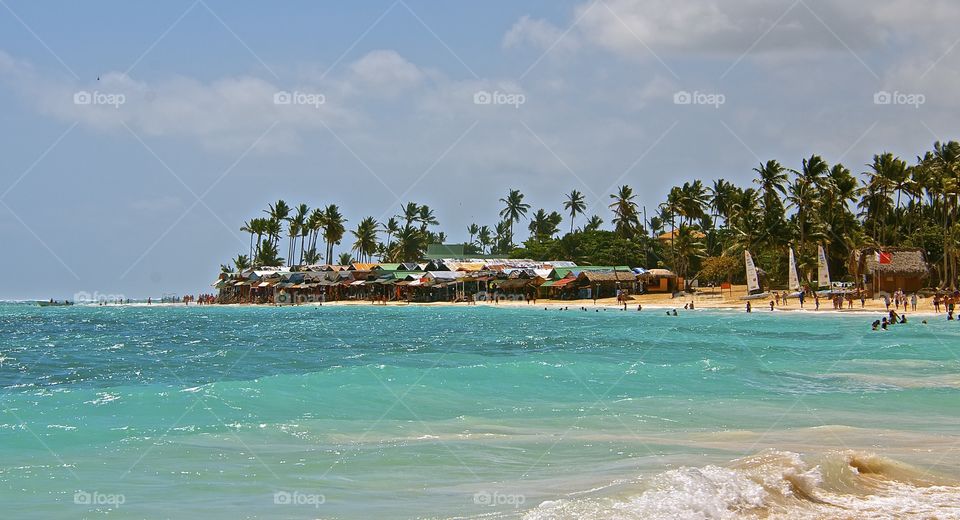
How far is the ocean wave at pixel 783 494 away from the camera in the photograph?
7.76 metres

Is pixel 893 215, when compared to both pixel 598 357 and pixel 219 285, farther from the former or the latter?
pixel 219 285

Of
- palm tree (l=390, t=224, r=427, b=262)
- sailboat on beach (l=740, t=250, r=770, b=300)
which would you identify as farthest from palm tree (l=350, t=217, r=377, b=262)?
sailboat on beach (l=740, t=250, r=770, b=300)

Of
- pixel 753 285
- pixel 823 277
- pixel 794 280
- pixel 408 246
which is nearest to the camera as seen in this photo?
pixel 823 277

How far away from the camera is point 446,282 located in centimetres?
9012

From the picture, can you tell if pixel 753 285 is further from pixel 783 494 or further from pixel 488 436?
pixel 783 494

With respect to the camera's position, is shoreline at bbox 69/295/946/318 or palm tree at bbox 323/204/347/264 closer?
shoreline at bbox 69/295/946/318

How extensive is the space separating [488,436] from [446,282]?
256 ft

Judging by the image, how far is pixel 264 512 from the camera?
825 cm

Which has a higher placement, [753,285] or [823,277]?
[823,277]

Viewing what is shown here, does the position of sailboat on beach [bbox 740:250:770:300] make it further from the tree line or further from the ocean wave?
the ocean wave

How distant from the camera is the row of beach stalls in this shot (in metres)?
82.2

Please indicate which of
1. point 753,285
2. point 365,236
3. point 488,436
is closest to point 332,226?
point 365,236

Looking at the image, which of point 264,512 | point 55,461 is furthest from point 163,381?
point 264,512

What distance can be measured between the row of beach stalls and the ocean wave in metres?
65.0
